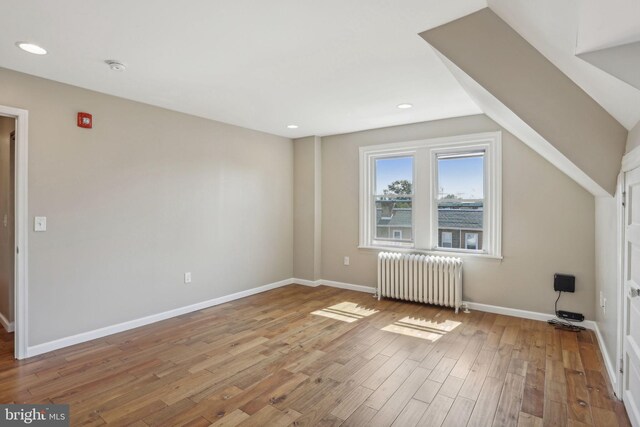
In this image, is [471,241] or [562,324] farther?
[471,241]

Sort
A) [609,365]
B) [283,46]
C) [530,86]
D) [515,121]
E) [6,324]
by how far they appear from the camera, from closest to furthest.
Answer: [530,86] < [283,46] < [515,121] < [609,365] < [6,324]

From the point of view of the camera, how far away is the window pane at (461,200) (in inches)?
167

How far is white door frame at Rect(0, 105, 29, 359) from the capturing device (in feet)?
9.36

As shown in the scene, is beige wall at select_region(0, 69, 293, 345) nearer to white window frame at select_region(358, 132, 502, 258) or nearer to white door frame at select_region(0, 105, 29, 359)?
white door frame at select_region(0, 105, 29, 359)

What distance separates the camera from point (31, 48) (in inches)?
94.7

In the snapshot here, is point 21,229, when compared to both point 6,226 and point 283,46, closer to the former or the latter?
point 6,226

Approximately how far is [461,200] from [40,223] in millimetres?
4474

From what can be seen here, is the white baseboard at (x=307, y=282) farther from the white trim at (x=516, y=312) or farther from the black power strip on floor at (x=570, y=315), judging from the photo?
the black power strip on floor at (x=570, y=315)

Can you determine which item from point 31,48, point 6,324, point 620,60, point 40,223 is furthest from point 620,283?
point 6,324

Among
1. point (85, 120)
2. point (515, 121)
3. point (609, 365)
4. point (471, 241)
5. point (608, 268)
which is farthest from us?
point (471, 241)

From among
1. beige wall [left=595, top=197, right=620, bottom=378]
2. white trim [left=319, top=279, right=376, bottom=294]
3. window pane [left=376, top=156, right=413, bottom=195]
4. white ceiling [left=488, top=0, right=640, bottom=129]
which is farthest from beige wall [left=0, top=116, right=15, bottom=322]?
beige wall [left=595, top=197, right=620, bottom=378]

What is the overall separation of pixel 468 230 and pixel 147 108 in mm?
4066

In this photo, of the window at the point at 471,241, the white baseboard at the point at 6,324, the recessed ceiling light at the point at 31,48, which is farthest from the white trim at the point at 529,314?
the recessed ceiling light at the point at 31,48

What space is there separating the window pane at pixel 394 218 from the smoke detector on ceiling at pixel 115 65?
11.6 ft
